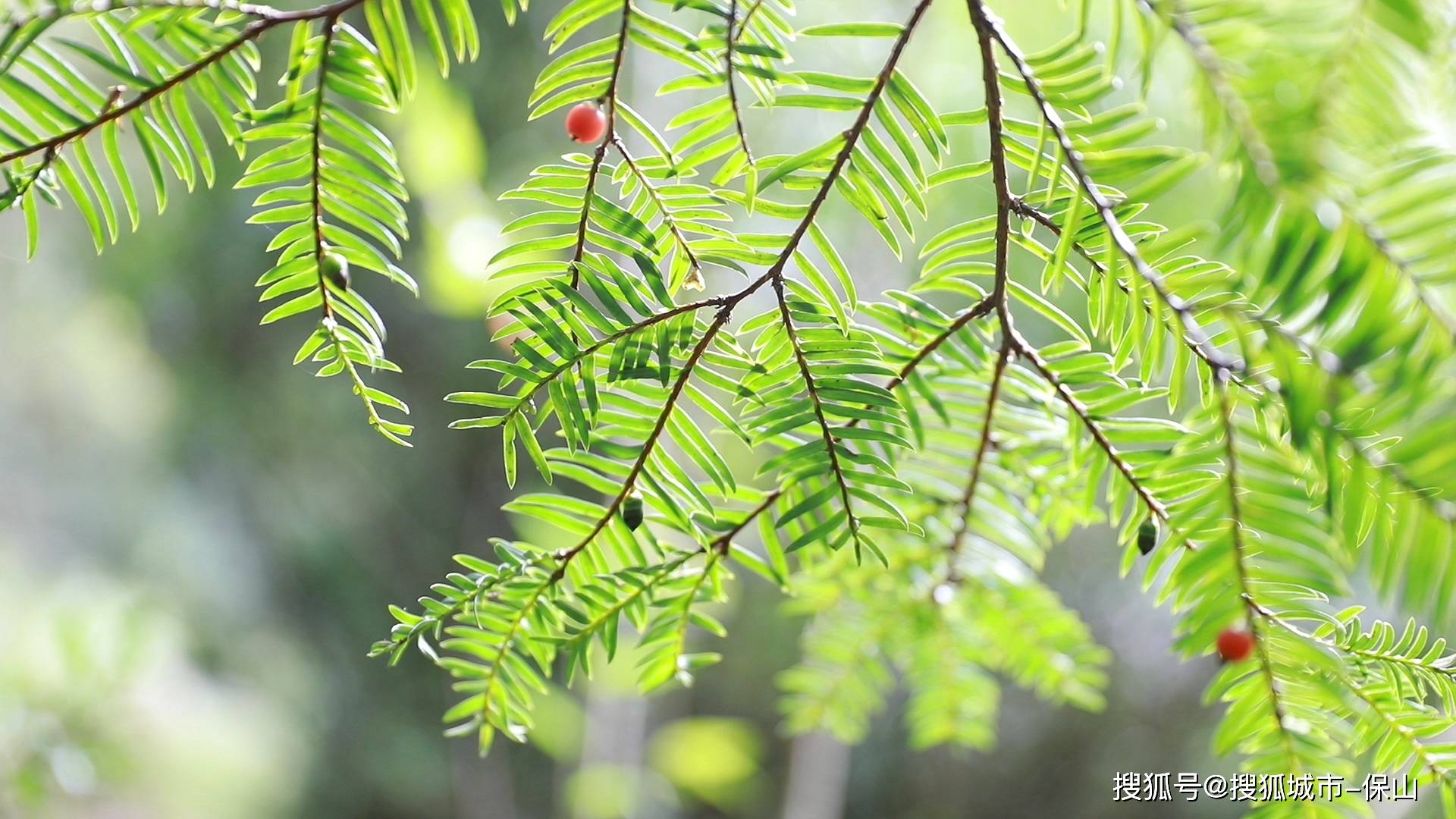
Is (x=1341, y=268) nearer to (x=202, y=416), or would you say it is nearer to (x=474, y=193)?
(x=474, y=193)

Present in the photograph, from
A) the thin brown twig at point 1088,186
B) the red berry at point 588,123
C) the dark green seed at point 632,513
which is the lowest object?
the dark green seed at point 632,513

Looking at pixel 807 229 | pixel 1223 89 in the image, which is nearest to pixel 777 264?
pixel 807 229

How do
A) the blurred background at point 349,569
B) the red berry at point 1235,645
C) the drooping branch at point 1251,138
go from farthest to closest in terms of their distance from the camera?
the blurred background at point 349,569 < the red berry at point 1235,645 < the drooping branch at point 1251,138

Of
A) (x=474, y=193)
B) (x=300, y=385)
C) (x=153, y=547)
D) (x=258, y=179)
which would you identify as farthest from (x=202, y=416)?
(x=258, y=179)

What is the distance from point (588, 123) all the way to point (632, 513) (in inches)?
4.9

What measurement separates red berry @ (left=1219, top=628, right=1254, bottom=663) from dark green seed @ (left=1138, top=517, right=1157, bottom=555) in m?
0.03

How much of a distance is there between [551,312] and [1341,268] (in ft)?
0.68

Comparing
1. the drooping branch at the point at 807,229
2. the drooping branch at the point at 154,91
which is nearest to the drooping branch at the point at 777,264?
the drooping branch at the point at 807,229

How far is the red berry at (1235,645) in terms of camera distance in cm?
28

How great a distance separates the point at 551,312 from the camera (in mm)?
283

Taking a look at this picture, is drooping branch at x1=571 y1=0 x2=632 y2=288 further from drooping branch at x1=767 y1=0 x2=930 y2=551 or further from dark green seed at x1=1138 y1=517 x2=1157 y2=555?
dark green seed at x1=1138 y1=517 x2=1157 y2=555

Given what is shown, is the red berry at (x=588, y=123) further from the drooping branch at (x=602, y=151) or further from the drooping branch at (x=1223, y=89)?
the drooping branch at (x=1223, y=89)

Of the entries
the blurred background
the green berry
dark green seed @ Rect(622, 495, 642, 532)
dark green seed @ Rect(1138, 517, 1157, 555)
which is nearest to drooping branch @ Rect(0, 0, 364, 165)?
the green berry

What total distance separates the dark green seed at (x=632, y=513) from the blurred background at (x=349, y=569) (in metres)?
0.66
